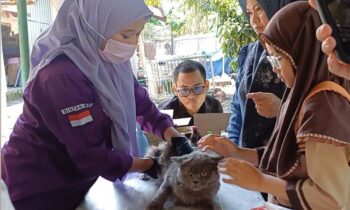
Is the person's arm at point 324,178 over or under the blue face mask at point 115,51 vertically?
under

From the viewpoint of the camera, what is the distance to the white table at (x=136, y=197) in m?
1.14

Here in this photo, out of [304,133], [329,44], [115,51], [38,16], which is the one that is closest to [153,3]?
[38,16]

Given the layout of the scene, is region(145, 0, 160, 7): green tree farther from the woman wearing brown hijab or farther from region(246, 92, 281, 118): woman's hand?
the woman wearing brown hijab

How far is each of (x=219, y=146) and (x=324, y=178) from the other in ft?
1.54

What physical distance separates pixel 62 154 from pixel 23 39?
3.75 ft

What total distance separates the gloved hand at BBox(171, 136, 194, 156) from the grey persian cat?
0.47 feet

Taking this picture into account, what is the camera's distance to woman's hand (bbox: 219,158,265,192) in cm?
100

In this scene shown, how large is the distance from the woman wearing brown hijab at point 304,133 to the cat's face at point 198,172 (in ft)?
0.13

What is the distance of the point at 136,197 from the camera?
1.21m

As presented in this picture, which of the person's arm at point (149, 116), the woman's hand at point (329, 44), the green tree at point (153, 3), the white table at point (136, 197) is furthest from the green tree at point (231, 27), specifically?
the woman's hand at point (329, 44)

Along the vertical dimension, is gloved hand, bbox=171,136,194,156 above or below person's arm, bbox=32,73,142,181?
below

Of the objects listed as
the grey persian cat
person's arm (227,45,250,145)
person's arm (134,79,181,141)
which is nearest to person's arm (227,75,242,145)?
person's arm (227,45,250,145)

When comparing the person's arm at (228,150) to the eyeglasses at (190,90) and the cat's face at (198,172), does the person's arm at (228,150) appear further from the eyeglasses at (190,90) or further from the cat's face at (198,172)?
the eyeglasses at (190,90)

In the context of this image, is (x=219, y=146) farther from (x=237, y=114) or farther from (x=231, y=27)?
(x=231, y=27)
